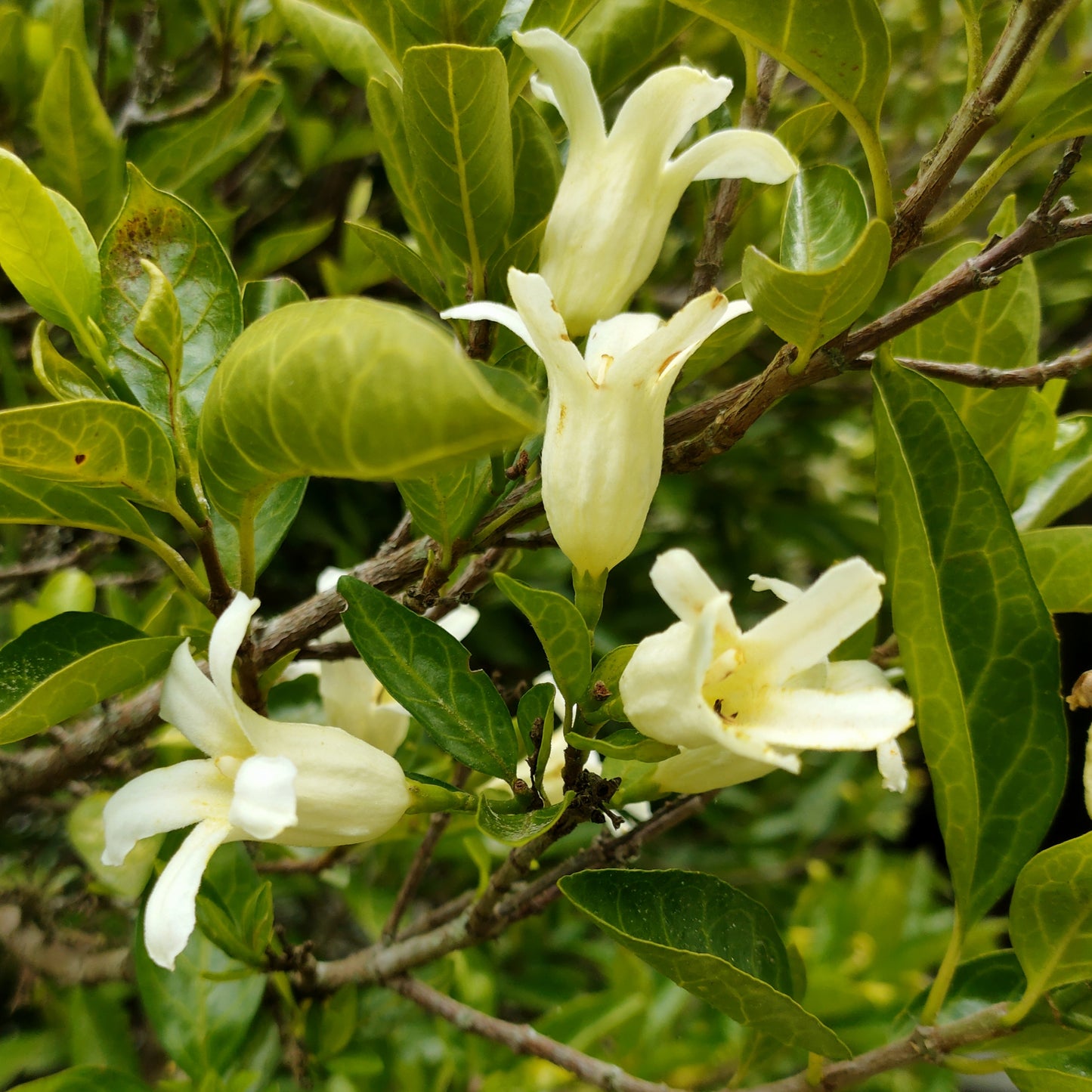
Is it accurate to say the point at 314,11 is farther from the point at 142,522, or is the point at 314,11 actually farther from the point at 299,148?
the point at 299,148

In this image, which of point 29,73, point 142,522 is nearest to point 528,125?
point 142,522

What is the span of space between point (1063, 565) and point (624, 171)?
0.47m

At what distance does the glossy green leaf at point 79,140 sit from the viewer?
3.18 feet

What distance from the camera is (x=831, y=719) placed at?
49 centimetres

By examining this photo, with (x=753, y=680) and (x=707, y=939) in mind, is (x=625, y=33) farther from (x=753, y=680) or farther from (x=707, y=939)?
(x=707, y=939)

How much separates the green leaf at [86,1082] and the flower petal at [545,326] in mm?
793

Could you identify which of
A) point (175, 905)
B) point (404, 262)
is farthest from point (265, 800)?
point (404, 262)

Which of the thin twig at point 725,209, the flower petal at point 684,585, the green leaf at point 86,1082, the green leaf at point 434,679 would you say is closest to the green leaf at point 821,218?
the thin twig at point 725,209

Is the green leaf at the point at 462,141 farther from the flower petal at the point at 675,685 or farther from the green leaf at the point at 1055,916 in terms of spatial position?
the green leaf at the point at 1055,916

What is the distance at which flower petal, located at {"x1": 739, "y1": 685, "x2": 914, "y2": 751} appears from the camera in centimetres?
48

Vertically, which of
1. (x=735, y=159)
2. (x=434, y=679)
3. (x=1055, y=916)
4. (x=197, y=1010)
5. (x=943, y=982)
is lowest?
(x=197, y=1010)

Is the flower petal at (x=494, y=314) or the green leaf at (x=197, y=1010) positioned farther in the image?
the green leaf at (x=197, y=1010)

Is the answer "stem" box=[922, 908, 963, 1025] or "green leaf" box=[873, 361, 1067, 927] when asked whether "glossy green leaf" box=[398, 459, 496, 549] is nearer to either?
"green leaf" box=[873, 361, 1067, 927]

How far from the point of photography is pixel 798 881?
2496 mm
